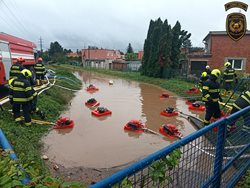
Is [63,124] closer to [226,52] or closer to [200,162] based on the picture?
[200,162]

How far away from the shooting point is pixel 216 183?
295cm

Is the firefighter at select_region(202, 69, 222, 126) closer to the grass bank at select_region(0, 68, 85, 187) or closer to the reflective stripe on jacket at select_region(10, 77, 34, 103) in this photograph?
the grass bank at select_region(0, 68, 85, 187)

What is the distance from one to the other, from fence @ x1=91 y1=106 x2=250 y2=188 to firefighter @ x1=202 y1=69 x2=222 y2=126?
3474mm

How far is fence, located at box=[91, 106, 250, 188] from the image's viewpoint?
6.05ft

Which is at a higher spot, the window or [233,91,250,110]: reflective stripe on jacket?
the window

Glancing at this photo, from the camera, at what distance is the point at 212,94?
291 inches

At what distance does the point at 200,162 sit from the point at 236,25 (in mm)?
6203

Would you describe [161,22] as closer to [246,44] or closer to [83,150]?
[246,44]

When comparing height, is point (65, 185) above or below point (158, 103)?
above

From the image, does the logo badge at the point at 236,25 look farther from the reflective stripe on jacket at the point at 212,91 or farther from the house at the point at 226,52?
the house at the point at 226,52

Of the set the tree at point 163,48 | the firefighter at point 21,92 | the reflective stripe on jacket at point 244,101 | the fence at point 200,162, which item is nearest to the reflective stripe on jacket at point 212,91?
the reflective stripe on jacket at point 244,101

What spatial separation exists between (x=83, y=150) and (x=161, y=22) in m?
24.0

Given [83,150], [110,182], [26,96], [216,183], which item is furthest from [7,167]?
[26,96]

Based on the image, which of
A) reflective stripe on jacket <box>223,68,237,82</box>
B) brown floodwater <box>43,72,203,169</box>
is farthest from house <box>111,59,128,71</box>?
brown floodwater <box>43,72,203,169</box>
